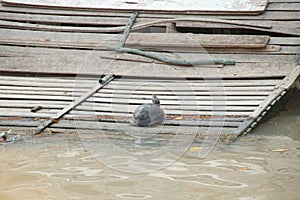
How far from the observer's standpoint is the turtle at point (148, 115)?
20.5 feet

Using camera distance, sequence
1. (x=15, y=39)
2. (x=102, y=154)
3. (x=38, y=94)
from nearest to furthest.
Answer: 1. (x=102, y=154)
2. (x=38, y=94)
3. (x=15, y=39)

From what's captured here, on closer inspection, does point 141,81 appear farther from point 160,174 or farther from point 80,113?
point 160,174

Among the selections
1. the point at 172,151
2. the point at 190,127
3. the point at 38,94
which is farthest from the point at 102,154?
the point at 38,94

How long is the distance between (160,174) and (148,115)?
135 centimetres

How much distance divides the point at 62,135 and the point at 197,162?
1613mm

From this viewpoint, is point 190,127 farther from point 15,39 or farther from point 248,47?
point 15,39

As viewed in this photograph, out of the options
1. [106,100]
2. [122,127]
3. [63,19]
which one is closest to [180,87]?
[106,100]

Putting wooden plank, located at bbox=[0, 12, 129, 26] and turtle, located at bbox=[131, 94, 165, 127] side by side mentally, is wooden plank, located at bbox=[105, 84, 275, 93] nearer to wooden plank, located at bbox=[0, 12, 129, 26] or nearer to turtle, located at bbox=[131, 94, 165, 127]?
turtle, located at bbox=[131, 94, 165, 127]

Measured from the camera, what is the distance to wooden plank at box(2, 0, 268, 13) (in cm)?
825

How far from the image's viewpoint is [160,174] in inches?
195

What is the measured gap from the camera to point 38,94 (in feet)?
23.8

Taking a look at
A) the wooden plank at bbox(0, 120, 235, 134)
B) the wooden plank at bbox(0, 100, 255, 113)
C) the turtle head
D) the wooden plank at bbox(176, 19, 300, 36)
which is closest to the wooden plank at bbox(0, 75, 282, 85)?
the wooden plank at bbox(0, 100, 255, 113)

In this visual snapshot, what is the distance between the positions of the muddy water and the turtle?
70 centimetres

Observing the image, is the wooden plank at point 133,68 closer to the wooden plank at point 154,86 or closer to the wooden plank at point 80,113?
the wooden plank at point 154,86
